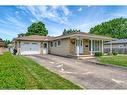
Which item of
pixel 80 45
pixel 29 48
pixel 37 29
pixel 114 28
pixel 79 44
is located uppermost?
pixel 114 28

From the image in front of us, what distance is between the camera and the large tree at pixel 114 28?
64.7m

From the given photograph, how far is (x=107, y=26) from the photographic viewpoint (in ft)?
222

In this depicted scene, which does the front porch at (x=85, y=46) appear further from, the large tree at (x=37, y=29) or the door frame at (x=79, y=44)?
the large tree at (x=37, y=29)

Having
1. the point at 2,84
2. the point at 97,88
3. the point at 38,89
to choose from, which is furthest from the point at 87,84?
the point at 2,84

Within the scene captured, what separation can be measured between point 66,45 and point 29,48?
6.89m

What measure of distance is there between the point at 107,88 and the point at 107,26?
63154mm

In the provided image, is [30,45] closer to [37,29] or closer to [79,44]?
[79,44]

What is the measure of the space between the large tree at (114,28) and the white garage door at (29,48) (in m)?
39.8

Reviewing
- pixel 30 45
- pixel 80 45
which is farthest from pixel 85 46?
pixel 30 45

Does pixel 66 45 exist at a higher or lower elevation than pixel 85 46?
higher

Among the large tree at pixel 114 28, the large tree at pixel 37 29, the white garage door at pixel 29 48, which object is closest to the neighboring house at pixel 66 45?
the white garage door at pixel 29 48

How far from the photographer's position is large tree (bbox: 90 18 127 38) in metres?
64.7

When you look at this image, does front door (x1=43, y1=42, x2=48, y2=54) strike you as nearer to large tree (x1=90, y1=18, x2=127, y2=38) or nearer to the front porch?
the front porch

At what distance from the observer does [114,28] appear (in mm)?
67062
